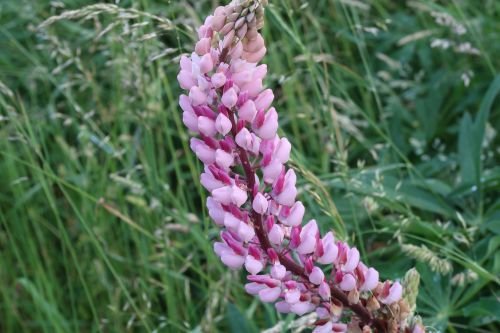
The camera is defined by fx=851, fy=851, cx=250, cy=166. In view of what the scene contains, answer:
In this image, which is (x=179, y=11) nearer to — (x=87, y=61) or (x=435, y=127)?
(x=87, y=61)

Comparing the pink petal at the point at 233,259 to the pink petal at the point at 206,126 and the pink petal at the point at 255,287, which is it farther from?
the pink petal at the point at 206,126

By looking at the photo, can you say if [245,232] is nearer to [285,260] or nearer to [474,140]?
[285,260]

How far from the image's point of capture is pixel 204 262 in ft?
9.61

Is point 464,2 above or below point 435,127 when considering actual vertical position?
above

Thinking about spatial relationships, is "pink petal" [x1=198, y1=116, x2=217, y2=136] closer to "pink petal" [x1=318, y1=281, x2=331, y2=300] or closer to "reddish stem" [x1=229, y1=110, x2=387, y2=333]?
"reddish stem" [x1=229, y1=110, x2=387, y2=333]

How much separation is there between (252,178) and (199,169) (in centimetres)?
57

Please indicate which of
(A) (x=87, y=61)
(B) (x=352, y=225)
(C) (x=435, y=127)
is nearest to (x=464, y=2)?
(C) (x=435, y=127)

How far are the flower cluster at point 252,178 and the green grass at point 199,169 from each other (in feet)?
1.39

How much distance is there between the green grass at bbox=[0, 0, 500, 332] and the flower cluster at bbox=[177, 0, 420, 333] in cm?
42

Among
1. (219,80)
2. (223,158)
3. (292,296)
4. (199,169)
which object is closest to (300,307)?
(292,296)

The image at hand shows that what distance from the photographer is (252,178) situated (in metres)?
1.33

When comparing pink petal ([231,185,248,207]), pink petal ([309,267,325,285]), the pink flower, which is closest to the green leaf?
the pink flower

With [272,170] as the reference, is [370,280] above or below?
below

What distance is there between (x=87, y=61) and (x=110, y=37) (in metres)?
0.79
